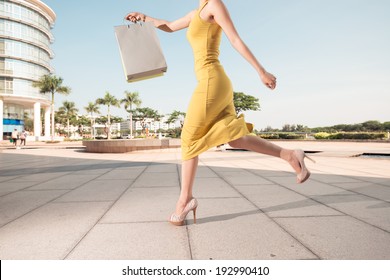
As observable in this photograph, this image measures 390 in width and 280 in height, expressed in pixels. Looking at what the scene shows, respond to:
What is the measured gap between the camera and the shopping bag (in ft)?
7.06

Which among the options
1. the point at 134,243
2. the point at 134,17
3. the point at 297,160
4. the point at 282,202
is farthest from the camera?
the point at 282,202

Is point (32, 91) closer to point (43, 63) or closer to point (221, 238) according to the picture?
point (43, 63)

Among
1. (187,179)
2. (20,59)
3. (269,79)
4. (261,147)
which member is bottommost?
(187,179)

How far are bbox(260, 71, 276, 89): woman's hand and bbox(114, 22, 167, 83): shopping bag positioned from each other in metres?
0.85

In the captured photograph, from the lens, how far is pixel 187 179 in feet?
6.70

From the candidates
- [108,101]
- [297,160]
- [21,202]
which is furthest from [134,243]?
[108,101]

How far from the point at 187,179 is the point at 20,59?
4936cm

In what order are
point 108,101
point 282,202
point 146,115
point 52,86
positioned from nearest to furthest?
1. point 282,202
2. point 52,86
3. point 108,101
4. point 146,115

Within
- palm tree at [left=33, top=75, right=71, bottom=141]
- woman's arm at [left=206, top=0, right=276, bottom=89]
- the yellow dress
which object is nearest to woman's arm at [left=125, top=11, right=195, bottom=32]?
the yellow dress

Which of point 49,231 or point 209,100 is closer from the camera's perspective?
point 209,100

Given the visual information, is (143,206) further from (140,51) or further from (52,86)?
(52,86)

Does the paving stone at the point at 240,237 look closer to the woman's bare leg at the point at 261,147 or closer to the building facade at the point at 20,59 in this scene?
the woman's bare leg at the point at 261,147

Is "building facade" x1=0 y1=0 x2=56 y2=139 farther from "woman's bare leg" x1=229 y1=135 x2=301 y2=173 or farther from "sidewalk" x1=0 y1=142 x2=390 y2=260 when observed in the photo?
"woman's bare leg" x1=229 y1=135 x2=301 y2=173

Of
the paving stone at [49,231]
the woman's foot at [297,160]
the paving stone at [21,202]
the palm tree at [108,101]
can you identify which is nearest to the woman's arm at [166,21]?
the woman's foot at [297,160]
